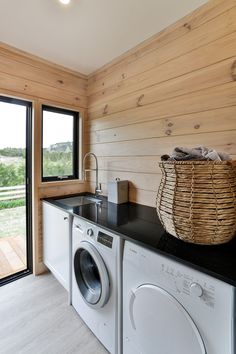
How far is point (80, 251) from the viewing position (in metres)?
1.55

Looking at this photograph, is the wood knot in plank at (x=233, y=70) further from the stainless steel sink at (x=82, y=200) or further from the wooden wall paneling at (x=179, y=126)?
→ the stainless steel sink at (x=82, y=200)

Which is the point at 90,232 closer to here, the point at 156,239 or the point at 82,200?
the point at 156,239

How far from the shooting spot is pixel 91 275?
5.15 ft

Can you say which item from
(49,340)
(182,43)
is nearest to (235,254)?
(49,340)

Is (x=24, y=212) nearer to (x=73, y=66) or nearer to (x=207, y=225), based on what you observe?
(x=73, y=66)

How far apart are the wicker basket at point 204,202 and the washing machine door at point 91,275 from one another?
616mm

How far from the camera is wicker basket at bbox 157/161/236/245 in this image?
0.91 meters

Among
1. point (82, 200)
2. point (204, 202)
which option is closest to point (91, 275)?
point (82, 200)

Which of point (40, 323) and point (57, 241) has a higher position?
point (57, 241)

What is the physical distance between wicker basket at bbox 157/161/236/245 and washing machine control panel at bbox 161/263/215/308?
0.19m

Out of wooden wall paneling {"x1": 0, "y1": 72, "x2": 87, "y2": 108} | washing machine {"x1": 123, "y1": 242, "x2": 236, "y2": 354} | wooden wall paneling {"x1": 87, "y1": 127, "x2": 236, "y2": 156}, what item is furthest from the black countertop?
wooden wall paneling {"x1": 0, "y1": 72, "x2": 87, "y2": 108}

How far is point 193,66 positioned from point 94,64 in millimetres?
1255

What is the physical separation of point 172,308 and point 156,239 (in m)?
0.33

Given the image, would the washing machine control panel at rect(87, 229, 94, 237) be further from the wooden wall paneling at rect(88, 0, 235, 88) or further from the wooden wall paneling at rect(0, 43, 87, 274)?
the wooden wall paneling at rect(88, 0, 235, 88)
